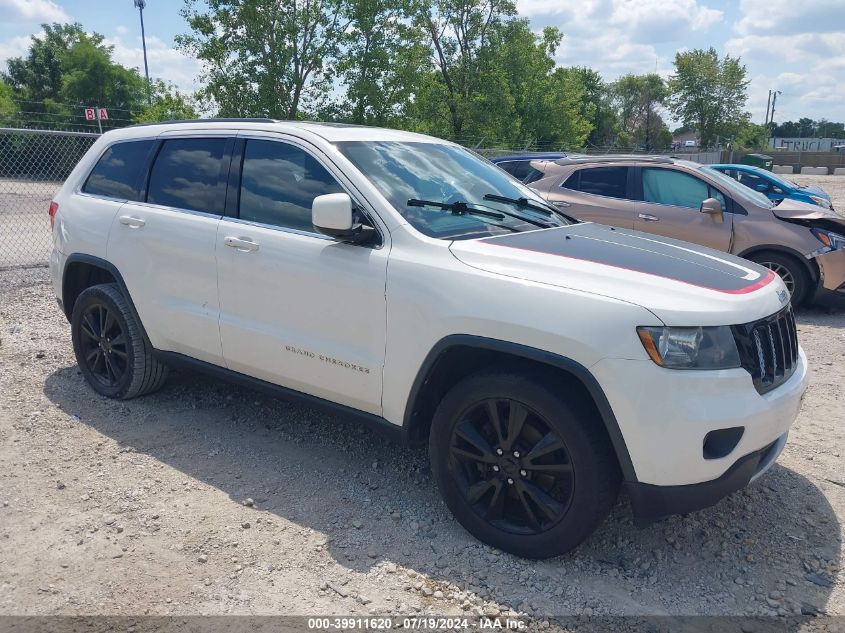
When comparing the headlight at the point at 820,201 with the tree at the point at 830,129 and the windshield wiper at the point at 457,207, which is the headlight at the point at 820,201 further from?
the tree at the point at 830,129

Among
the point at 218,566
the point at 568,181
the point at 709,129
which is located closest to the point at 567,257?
the point at 218,566

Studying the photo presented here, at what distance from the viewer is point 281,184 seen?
13.2ft

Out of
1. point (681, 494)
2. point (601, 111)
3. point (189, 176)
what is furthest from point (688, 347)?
point (601, 111)

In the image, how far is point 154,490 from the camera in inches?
153

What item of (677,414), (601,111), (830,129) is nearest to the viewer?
(677,414)

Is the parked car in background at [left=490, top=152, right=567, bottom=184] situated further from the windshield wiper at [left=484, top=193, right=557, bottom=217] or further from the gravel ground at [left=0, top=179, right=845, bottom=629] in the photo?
the gravel ground at [left=0, top=179, right=845, bottom=629]

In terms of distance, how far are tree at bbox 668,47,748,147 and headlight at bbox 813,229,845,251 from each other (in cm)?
5697

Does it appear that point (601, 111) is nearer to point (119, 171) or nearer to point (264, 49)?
point (264, 49)

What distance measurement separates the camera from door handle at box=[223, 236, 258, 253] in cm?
396

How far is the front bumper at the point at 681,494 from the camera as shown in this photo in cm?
289

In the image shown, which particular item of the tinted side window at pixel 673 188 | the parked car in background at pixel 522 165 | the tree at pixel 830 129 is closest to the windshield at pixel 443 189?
the tinted side window at pixel 673 188

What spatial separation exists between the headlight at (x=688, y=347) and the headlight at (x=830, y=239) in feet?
19.9

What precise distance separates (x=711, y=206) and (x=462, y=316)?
5.85m

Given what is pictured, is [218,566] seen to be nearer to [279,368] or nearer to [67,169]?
[279,368]
